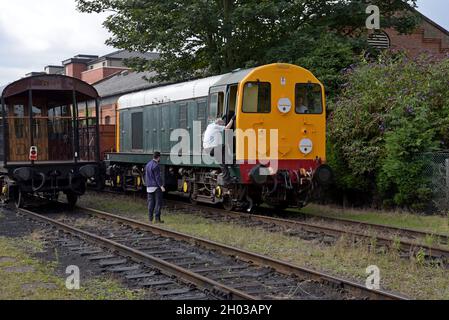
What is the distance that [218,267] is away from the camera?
28.8 feet

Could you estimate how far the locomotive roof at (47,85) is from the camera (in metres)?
14.9

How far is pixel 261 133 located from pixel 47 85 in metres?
6.04

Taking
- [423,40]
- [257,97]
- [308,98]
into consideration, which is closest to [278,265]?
[257,97]

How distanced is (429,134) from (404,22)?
814cm

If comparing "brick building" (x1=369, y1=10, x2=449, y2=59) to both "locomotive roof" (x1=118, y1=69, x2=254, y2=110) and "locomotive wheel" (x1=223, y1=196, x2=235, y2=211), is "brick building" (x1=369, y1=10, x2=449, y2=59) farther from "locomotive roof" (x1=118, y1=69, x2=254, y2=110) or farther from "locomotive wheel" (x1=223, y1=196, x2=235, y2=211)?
"locomotive wheel" (x1=223, y1=196, x2=235, y2=211)

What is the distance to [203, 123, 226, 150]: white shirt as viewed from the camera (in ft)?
45.0

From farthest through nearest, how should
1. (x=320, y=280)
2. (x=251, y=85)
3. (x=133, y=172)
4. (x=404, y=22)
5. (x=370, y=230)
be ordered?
(x=404, y=22) < (x=133, y=172) < (x=251, y=85) < (x=370, y=230) < (x=320, y=280)

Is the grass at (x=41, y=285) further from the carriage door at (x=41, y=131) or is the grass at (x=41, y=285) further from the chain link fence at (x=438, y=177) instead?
the chain link fence at (x=438, y=177)

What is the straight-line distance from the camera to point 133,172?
19.3 m

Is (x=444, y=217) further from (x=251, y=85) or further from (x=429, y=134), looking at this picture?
(x=251, y=85)

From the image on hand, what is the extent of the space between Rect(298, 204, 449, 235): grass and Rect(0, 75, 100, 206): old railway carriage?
6.17m

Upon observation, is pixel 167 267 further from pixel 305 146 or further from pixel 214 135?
pixel 305 146

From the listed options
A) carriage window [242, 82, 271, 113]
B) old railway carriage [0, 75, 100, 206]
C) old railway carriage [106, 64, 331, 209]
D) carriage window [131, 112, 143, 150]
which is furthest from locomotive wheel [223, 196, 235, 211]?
carriage window [131, 112, 143, 150]

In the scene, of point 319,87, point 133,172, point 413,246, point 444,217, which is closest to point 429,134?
point 444,217
